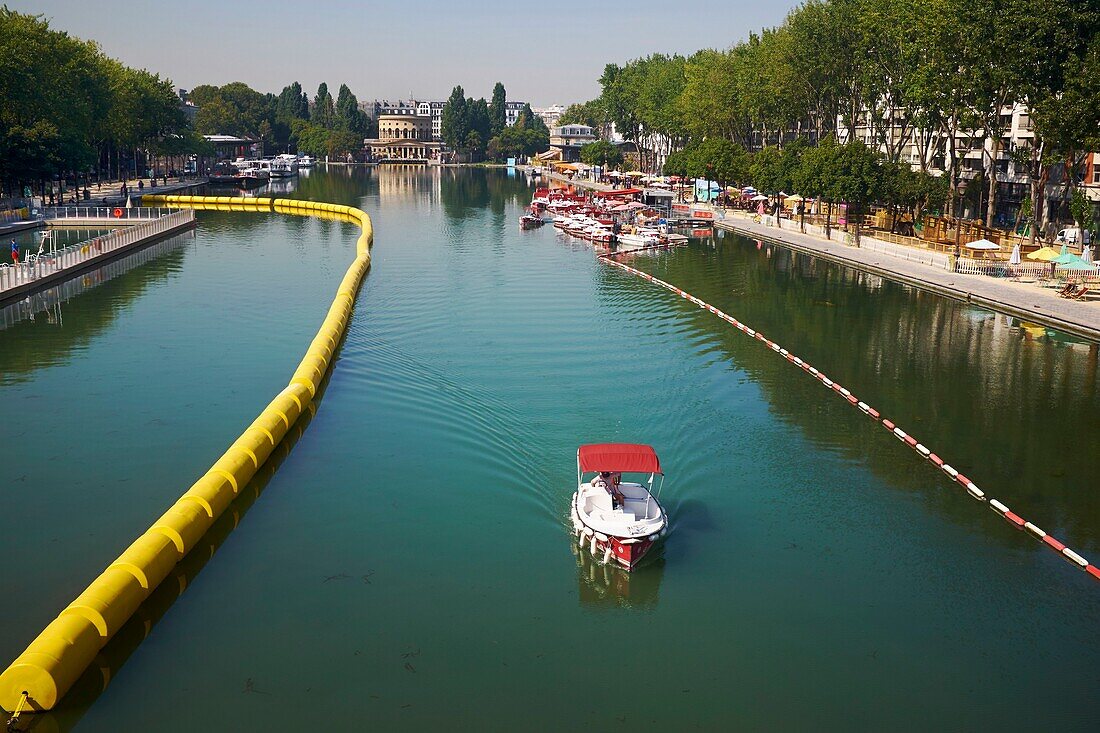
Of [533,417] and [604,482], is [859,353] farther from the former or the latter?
[604,482]

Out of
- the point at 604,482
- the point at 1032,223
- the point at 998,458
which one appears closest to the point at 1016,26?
the point at 1032,223

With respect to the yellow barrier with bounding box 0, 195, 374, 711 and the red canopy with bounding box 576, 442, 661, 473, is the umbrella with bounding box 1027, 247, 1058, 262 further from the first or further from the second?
the yellow barrier with bounding box 0, 195, 374, 711

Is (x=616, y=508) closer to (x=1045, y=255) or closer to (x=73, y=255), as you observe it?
(x=1045, y=255)

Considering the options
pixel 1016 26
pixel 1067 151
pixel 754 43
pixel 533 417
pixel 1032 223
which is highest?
pixel 754 43

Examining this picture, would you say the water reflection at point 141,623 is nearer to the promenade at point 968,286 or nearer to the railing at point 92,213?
the promenade at point 968,286

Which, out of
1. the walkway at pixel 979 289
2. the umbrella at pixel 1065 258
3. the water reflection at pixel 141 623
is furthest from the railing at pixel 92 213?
the umbrella at pixel 1065 258

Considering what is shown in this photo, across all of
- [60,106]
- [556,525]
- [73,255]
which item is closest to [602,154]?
[60,106]

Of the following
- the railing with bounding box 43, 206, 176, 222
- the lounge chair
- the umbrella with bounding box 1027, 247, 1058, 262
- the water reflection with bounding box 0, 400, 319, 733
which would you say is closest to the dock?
the railing with bounding box 43, 206, 176, 222
